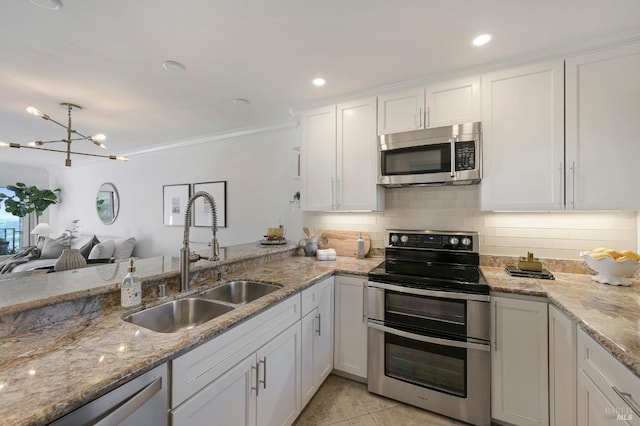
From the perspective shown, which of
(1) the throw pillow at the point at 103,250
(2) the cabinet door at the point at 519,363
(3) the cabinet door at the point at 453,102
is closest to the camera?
(2) the cabinet door at the point at 519,363

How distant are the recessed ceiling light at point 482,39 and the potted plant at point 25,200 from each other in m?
7.79

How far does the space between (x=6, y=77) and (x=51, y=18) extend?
1.26 m

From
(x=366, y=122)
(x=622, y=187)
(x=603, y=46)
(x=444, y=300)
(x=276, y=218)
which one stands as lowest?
(x=444, y=300)

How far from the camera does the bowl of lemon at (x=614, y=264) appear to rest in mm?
1627

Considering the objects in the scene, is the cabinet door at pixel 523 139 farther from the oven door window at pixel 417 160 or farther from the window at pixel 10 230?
the window at pixel 10 230

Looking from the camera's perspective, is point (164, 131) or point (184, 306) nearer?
point (184, 306)

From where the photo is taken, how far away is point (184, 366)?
983 mm

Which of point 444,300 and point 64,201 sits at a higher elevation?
point 64,201

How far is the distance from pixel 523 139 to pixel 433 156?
601 mm

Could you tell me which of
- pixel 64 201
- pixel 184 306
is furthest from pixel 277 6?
pixel 64 201

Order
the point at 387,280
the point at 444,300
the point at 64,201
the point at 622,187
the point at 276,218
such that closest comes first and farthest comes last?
1. the point at 622,187
2. the point at 444,300
3. the point at 387,280
4. the point at 276,218
5. the point at 64,201

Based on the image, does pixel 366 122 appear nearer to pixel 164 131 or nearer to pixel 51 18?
pixel 51 18

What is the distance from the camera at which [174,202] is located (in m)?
4.28

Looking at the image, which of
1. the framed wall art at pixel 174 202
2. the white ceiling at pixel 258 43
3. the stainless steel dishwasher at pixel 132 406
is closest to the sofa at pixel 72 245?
the framed wall art at pixel 174 202
